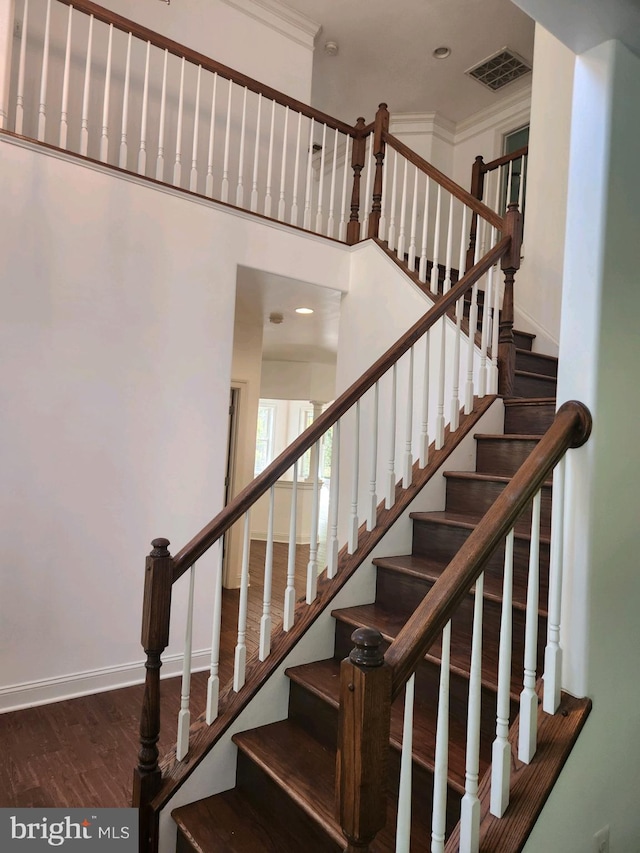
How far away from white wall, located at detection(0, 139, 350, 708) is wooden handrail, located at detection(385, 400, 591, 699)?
7.88 feet

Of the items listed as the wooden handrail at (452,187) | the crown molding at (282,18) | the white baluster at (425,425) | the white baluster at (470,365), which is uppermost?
the crown molding at (282,18)

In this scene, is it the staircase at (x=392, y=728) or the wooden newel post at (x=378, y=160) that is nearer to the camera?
the staircase at (x=392, y=728)

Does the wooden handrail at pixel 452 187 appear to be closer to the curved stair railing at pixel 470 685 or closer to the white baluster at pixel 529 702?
the curved stair railing at pixel 470 685

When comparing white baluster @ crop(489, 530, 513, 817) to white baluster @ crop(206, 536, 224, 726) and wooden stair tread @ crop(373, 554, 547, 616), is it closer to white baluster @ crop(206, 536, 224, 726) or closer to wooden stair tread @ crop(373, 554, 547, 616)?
wooden stair tread @ crop(373, 554, 547, 616)

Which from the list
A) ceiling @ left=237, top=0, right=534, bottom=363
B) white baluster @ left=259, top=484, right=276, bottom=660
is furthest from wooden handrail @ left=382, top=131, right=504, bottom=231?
white baluster @ left=259, top=484, right=276, bottom=660

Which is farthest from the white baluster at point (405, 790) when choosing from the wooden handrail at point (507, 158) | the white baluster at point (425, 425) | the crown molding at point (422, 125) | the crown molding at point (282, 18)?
the crown molding at point (422, 125)

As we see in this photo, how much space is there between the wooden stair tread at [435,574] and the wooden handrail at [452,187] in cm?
203

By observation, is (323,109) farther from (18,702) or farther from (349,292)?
(18,702)

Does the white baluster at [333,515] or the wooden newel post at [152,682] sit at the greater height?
the white baluster at [333,515]

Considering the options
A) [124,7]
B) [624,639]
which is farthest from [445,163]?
[624,639]

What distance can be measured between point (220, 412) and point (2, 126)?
6.38 ft

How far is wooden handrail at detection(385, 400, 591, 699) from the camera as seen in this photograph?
1.13 m

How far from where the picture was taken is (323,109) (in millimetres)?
6371

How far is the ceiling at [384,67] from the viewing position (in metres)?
4.59
